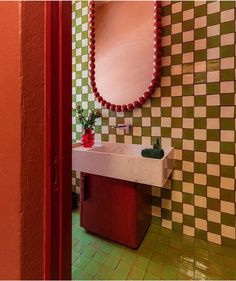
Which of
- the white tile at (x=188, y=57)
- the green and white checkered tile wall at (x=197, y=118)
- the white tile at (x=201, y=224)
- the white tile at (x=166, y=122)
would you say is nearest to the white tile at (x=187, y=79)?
the green and white checkered tile wall at (x=197, y=118)

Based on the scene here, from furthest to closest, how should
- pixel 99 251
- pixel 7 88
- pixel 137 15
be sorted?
pixel 137 15 < pixel 99 251 < pixel 7 88

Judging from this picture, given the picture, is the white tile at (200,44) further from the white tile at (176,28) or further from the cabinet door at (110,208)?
the cabinet door at (110,208)

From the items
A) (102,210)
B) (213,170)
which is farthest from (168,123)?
(102,210)

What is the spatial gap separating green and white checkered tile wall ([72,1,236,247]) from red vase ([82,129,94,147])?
1.52ft

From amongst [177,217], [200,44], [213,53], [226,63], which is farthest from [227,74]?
[177,217]

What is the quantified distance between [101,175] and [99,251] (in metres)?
0.58

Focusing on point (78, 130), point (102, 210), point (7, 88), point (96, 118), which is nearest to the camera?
point (7, 88)

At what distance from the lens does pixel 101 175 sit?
4.97 ft

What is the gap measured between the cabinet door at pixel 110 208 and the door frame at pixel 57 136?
1024mm

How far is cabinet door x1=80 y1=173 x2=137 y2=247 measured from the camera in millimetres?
1479

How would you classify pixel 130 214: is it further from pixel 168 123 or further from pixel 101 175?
pixel 168 123

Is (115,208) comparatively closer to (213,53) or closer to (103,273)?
(103,273)

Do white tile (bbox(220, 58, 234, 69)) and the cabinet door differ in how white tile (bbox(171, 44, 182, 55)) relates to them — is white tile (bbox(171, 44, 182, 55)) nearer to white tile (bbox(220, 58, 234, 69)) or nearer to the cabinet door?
white tile (bbox(220, 58, 234, 69))

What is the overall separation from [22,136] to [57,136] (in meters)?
0.08
